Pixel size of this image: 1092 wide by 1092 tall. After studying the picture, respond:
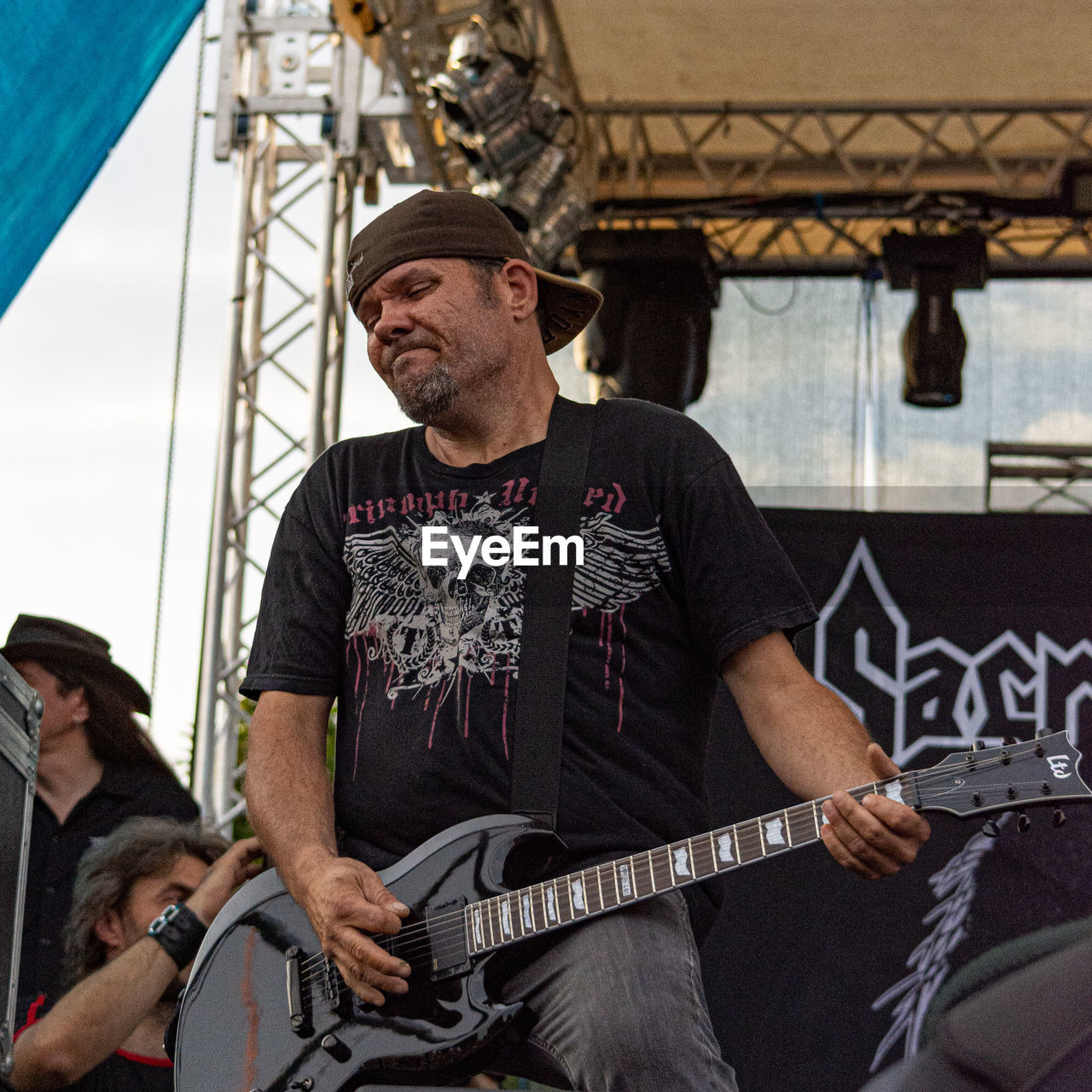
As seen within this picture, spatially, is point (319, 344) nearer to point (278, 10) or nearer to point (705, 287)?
point (278, 10)

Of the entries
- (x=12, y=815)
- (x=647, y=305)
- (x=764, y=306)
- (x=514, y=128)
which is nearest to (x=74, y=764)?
(x=12, y=815)

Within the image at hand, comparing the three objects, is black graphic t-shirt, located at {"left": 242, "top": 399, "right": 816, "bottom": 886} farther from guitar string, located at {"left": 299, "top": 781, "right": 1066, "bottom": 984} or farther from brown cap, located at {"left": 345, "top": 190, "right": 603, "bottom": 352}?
brown cap, located at {"left": 345, "top": 190, "right": 603, "bottom": 352}

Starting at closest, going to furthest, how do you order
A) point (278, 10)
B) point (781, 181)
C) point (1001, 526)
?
point (1001, 526) → point (278, 10) → point (781, 181)

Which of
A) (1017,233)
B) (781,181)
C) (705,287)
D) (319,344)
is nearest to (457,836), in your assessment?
(319,344)

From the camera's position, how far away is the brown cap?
2416mm

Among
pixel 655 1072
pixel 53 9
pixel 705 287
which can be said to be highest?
pixel 705 287

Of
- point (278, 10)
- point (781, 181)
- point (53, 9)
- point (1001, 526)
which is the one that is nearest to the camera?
point (53, 9)

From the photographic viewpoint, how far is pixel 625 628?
2199mm

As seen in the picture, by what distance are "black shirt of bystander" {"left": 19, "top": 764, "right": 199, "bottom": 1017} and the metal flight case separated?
0.95 meters

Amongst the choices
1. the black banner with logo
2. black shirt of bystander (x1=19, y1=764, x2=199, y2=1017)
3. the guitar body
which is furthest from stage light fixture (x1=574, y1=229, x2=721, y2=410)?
the guitar body

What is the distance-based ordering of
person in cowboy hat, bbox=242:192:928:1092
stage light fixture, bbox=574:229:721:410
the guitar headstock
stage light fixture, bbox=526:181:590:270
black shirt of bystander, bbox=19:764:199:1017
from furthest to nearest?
stage light fixture, bbox=574:229:721:410
stage light fixture, bbox=526:181:590:270
black shirt of bystander, bbox=19:764:199:1017
person in cowboy hat, bbox=242:192:928:1092
the guitar headstock

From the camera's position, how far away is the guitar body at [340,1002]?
1.98 m

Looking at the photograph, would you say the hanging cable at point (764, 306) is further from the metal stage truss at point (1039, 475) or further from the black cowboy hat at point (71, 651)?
the black cowboy hat at point (71, 651)

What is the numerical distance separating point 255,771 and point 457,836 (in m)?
0.43
